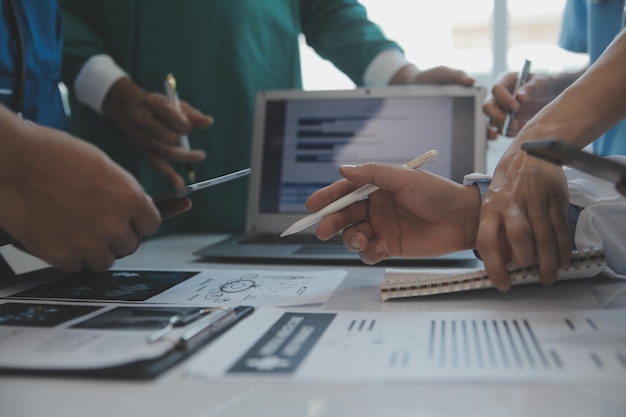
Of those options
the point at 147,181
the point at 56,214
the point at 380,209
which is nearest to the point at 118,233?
the point at 56,214

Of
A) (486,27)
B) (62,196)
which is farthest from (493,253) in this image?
(486,27)

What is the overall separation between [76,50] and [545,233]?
949 millimetres

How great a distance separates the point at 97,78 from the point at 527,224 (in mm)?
858

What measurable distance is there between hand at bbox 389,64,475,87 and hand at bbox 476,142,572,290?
1.66ft

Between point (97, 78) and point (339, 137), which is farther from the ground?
point (97, 78)

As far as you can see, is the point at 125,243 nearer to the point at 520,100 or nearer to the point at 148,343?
the point at 148,343

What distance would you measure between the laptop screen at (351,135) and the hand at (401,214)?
1.18ft

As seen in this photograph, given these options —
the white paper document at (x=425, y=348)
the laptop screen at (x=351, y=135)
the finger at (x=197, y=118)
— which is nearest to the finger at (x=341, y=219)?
the white paper document at (x=425, y=348)

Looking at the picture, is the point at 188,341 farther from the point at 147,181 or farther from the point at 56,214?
the point at 147,181

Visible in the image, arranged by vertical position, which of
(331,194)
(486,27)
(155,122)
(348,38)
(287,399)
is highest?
(486,27)

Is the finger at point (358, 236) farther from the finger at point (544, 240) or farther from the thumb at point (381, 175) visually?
the finger at point (544, 240)

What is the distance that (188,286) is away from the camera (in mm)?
633

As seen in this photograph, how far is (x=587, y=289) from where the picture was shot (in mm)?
568

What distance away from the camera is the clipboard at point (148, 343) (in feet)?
1.21
